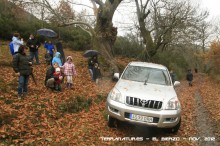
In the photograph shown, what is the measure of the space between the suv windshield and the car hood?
35cm

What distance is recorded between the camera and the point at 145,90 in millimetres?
6648

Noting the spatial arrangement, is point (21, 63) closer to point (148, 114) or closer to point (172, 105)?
point (148, 114)

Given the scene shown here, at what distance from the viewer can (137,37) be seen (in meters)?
31.5

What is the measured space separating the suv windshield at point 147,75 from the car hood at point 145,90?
1.16 ft

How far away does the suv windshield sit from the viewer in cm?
771

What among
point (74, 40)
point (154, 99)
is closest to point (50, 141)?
point (154, 99)

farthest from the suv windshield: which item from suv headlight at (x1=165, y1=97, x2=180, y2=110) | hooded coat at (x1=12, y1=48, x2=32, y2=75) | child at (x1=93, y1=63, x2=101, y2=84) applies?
child at (x1=93, y1=63, x2=101, y2=84)

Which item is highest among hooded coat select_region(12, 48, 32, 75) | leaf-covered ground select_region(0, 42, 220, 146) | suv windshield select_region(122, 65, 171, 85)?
hooded coat select_region(12, 48, 32, 75)

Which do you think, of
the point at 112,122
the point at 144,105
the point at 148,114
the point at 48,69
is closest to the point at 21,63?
the point at 48,69

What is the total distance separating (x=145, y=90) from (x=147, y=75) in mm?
1346

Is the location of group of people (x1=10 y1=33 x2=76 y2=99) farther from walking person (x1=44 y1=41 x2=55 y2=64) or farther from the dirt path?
the dirt path

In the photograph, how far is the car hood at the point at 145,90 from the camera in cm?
633

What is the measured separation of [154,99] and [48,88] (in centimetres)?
576

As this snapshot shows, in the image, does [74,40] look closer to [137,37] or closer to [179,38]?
[137,37]
